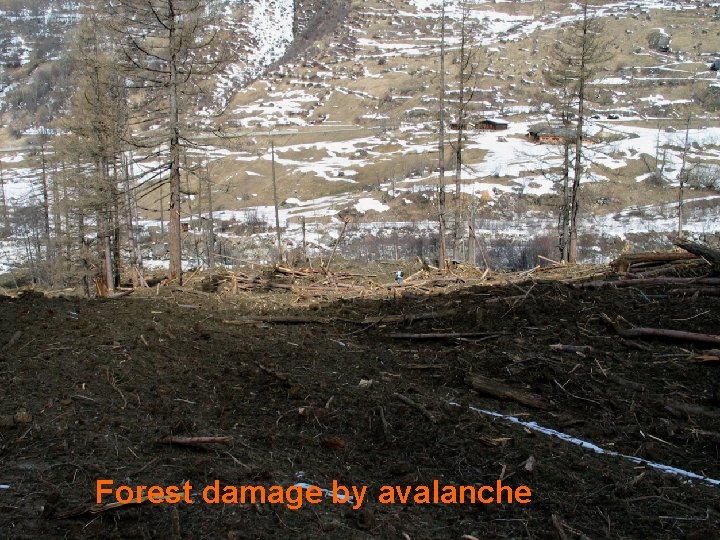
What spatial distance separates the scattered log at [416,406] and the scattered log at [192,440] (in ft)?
5.62

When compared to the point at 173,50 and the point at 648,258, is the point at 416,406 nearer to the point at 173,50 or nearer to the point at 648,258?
the point at 648,258

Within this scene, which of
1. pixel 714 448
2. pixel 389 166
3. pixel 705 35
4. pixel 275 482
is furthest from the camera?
pixel 705 35

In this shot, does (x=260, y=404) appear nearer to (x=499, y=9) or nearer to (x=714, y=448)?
(x=714, y=448)

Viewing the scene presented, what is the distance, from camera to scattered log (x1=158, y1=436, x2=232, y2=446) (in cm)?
407

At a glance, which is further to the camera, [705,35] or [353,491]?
[705,35]

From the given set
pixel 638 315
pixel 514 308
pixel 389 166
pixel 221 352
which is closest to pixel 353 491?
pixel 221 352

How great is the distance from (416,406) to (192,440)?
1.98 meters

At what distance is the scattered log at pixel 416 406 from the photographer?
4.91 m

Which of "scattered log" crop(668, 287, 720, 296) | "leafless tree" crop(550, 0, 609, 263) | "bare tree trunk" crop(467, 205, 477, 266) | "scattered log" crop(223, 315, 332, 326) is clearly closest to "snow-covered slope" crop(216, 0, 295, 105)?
"bare tree trunk" crop(467, 205, 477, 266)

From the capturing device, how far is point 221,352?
6781mm

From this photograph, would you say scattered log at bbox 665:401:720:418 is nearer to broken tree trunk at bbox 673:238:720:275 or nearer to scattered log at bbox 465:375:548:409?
scattered log at bbox 465:375:548:409

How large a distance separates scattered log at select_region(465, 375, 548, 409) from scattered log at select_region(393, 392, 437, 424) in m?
0.89

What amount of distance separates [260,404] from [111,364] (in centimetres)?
166

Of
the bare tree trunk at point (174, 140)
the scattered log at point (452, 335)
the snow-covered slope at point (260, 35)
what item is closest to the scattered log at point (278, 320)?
the scattered log at point (452, 335)
